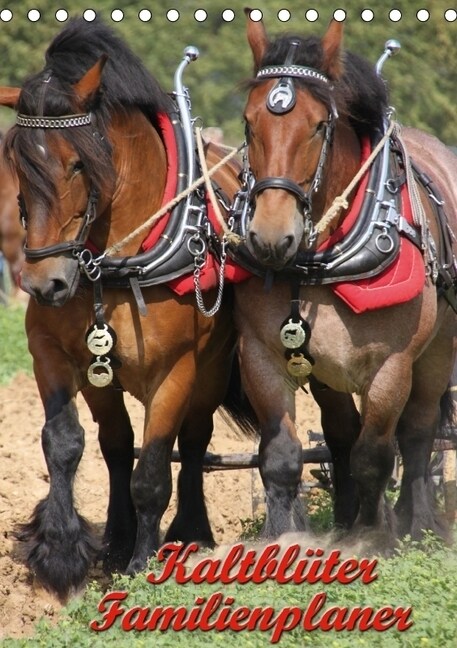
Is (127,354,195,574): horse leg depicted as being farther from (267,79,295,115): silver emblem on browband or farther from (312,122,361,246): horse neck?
(267,79,295,115): silver emblem on browband

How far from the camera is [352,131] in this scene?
5.05 m

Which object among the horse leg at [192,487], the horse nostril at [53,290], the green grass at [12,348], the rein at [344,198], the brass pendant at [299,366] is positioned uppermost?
the rein at [344,198]

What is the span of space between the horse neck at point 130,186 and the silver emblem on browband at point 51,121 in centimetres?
21

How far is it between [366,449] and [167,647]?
1342mm

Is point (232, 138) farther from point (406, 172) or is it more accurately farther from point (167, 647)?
point (167, 647)

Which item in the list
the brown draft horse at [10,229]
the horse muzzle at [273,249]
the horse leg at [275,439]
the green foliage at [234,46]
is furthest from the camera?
the green foliage at [234,46]

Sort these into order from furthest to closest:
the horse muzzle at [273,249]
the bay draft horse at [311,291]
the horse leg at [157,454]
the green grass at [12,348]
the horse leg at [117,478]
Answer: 1. the green grass at [12,348]
2. the horse leg at [117,478]
3. the horse leg at [157,454]
4. the bay draft horse at [311,291]
5. the horse muzzle at [273,249]

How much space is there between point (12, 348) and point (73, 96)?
18.3 ft

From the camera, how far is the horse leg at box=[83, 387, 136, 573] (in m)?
5.65

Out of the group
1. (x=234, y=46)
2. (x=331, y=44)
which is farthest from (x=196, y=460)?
(x=234, y=46)

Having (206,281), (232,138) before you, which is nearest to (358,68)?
(206,281)

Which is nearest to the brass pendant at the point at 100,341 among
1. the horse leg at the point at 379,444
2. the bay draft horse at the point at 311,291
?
the bay draft horse at the point at 311,291

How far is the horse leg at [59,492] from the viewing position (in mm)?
5000

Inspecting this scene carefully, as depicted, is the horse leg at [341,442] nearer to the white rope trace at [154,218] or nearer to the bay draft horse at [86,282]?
the bay draft horse at [86,282]
